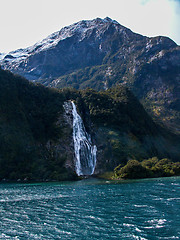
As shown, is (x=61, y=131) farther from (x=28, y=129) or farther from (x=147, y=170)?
(x=147, y=170)

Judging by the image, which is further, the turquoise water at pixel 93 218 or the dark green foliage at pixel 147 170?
the dark green foliage at pixel 147 170

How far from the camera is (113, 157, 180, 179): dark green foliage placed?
60469 mm

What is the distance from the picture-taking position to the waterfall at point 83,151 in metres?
74.4

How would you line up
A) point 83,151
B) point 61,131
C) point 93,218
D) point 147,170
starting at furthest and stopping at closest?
point 61,131, point 83,151, point 147,170, point 93,218

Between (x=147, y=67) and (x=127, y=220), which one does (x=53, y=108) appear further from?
(x=147, y=67)

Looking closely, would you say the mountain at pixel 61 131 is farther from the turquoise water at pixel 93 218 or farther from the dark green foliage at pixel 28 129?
the turquoise water at pixel 93 218

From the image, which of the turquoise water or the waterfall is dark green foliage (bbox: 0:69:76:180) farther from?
the turquoise water

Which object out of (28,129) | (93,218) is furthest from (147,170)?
(93,218)

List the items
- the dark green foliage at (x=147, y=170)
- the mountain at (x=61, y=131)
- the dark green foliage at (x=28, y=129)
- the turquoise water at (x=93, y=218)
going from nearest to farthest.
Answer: the turquoise water at (x=93, y=218)
the dark green foliage at (x=147, y=170)
the dark green foliage at (x=28, y=129)
the mountain at (x=61, y=131)

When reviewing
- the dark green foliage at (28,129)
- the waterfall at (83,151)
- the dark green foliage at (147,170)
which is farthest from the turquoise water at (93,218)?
the waterfall at (83,151)

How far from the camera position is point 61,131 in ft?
276

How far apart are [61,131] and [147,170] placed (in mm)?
34450

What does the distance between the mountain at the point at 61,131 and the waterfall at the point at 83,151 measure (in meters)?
1.71

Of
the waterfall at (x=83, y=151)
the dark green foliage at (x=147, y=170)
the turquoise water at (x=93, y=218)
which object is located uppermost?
the waterfall at (x=83, y=151)
